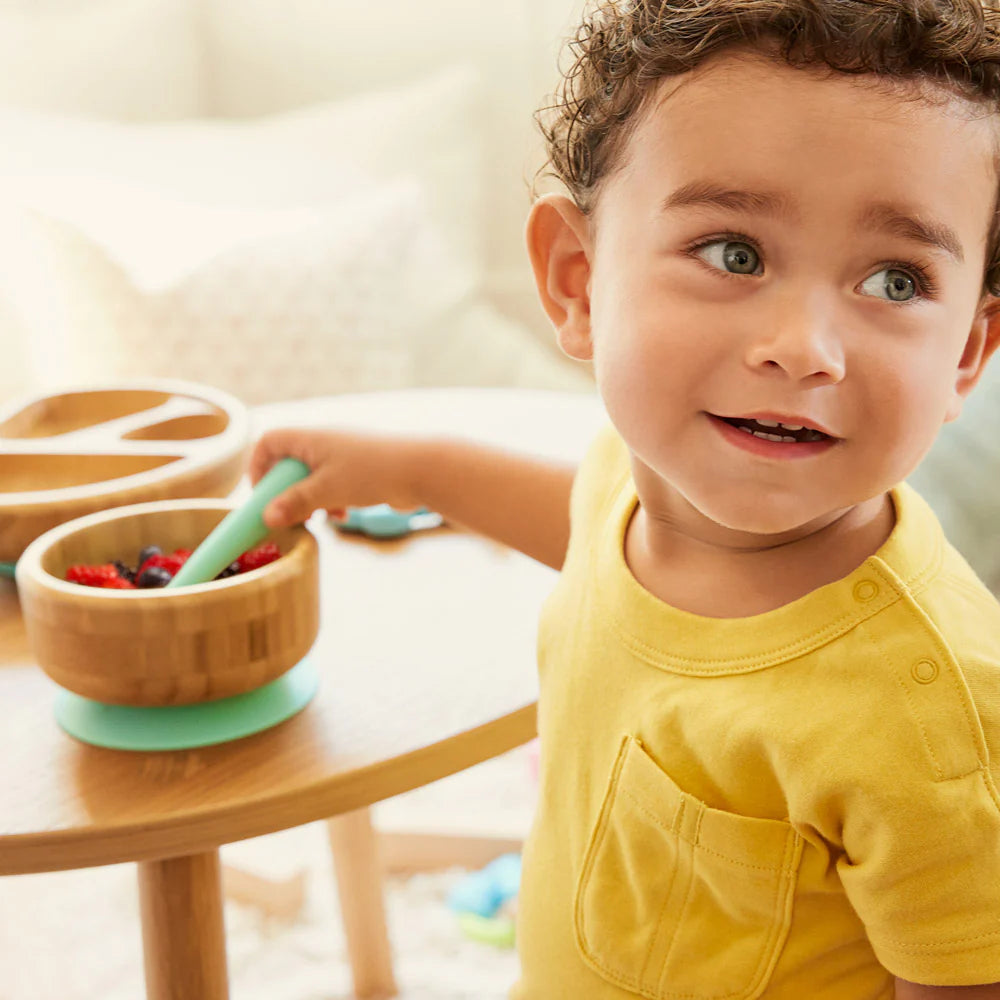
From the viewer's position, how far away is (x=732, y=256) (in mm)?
562

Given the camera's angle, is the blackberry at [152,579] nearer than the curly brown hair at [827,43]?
No

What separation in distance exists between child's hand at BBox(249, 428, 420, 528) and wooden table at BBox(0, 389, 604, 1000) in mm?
34

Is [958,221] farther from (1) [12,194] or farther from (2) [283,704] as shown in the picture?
(1) [12,194]

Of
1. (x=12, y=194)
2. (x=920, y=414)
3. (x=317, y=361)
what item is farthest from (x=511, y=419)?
(x=12, y=194)

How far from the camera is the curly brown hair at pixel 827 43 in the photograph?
1.77 ft

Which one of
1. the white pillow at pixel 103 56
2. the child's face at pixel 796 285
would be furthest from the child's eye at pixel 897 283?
the white pillow at pixel 103 56

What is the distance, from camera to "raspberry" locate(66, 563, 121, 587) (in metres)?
0.73

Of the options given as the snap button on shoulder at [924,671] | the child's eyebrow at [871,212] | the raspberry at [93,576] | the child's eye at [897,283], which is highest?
the child's eyebrow at [871,212]

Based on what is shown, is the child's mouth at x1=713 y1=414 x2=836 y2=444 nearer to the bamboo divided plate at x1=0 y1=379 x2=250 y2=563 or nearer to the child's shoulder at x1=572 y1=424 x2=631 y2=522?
the child's shoulder at x1=572 y1=424 x2=631 y2=522

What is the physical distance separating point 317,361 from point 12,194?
46 centimetres

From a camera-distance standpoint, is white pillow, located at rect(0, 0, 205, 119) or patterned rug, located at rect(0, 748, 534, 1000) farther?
white pillow, located at rect(0, 0, 205, 119)

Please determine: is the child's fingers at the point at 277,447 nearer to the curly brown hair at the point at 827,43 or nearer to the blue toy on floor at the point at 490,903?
the curly brown hair at the point at 827,43

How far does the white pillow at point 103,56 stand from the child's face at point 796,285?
63.9 inches

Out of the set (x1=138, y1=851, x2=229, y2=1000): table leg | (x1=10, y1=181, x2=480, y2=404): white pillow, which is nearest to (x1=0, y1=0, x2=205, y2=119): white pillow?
(x1=10, y1=181, x2=480, y2=404): white pillow
